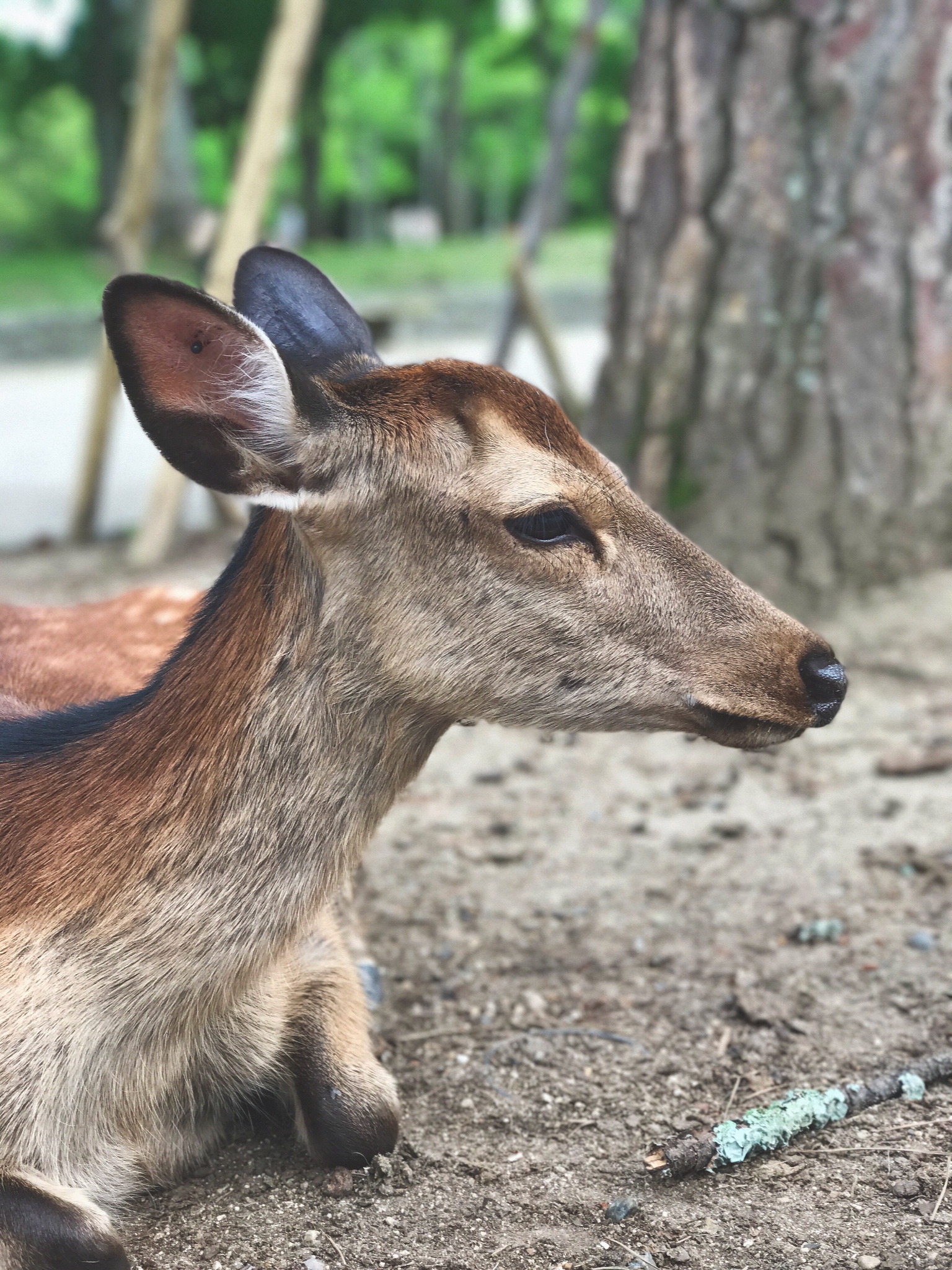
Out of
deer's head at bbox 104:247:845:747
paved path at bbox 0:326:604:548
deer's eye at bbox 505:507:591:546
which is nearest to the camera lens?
deer's head at bbox 104:247:845:747

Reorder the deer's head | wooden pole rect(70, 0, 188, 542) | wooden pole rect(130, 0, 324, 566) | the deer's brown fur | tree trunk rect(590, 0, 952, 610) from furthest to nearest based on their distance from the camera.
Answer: wooden pole rect(70, 0, 188, 542) → wooden pole rect(130, 0, 324, 566) → tree trunk rect(590, 0, 952, 610) → the deer's brown fur → the deer's head

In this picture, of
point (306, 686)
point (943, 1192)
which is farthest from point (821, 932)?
point (306, 686)

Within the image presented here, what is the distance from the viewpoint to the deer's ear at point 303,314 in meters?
2.50

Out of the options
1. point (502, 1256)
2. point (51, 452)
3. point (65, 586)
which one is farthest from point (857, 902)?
point (51, 452)

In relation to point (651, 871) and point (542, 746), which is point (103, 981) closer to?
point (651, 871)

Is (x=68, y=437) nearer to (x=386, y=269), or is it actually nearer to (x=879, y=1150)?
(x=879, y=1150)

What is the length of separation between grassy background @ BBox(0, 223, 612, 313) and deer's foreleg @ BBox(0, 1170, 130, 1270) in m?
19.4

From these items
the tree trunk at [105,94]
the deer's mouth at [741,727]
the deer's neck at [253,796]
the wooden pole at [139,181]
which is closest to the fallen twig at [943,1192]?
the deer's mouth at [741,727]

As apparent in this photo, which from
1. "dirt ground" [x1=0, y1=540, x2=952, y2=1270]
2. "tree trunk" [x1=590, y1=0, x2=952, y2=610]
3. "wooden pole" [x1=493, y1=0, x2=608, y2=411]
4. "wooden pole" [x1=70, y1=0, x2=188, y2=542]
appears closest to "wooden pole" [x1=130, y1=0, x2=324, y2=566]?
"wooden pole" [x1=70, y1=0, x2=188, y2=542]

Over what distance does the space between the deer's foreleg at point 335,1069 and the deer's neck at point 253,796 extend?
0.38m

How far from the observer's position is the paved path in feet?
33.5

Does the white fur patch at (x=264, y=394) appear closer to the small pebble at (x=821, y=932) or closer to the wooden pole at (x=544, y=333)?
the small pebble at (x=821, y=932)

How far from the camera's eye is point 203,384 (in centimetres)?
220

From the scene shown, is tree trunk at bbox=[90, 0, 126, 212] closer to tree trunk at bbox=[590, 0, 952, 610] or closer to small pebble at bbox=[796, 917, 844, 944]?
tree trunk at bbox=[590, 0, 952, 610]
